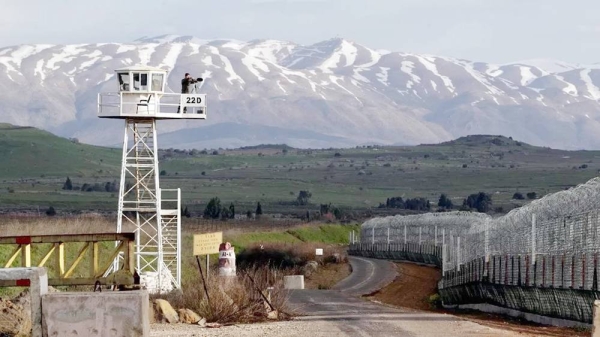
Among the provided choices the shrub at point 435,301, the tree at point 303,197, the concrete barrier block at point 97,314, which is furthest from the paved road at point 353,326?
the tree at point 303,197

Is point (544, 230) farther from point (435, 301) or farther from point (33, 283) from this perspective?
point (435, 301)

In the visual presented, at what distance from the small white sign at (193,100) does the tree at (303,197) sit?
4571 inches

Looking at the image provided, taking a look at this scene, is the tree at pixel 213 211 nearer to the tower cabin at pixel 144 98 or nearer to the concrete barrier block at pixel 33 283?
the tower cabin at pixel 144 98

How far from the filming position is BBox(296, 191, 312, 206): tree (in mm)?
175425

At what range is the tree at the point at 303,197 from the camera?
175 metres

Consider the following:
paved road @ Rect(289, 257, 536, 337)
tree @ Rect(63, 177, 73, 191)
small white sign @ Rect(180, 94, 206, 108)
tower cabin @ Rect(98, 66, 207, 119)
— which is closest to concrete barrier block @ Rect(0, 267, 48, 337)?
paved road @ Rect(289, 257, 536, 337)

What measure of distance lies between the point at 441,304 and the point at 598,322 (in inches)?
1057

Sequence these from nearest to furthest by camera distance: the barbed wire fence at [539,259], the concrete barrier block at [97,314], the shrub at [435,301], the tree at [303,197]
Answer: the concrete barrier block at [97,314]
the barbed wire fence at [539,259]
the shrub at [435,301]
the tree at [303,197]

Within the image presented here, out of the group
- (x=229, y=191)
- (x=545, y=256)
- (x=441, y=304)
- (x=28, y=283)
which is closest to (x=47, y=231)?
(x=441, y=304)

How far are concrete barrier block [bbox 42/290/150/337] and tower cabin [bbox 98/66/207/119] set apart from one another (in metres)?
34.2

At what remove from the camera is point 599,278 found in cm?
2714

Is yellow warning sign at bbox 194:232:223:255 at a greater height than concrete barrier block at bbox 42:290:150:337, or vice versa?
yellow warning sign at bbox 194:232:223:255

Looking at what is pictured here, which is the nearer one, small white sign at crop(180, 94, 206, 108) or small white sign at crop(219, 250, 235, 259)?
small white sign at crop(219, 250, 235, 259)

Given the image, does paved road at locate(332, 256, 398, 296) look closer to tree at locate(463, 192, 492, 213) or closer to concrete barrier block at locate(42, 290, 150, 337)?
concrete barrier block at locate(42, 290, 150, 337)
